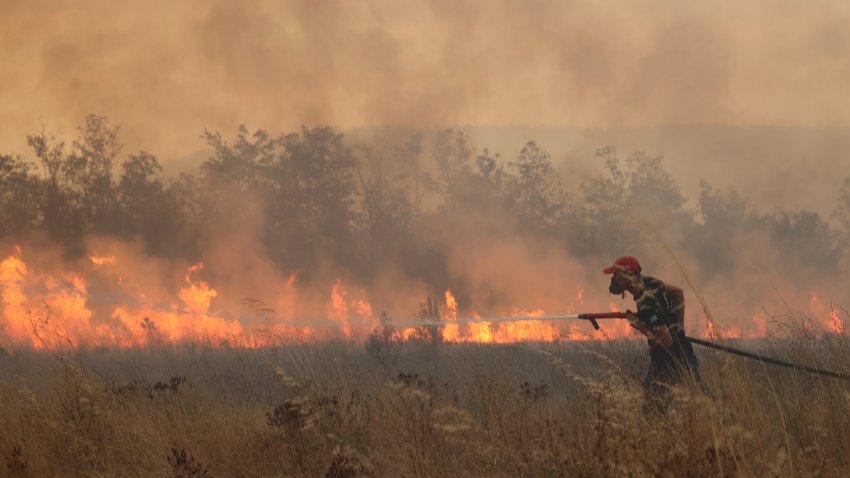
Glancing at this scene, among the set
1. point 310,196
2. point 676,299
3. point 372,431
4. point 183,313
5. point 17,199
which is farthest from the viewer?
point 310,196

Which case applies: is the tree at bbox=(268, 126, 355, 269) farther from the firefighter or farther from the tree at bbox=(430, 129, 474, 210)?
the firefighter

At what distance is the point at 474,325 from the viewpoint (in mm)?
29203

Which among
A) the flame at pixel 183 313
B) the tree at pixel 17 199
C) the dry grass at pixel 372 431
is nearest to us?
the dry grass at pixel 372 431

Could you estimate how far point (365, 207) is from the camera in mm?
48875

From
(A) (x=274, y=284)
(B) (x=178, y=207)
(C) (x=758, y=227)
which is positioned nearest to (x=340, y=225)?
(A) (x=274, y=284)

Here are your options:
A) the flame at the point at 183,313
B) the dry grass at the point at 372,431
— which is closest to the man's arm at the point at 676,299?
the dry grass at the point at 372,431

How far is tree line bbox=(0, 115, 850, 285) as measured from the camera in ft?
133

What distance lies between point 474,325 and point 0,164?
26.2 m

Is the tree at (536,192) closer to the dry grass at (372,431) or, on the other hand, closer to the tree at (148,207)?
the tree at (148,207)

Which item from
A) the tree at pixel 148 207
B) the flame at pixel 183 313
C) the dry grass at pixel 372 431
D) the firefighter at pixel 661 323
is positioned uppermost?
the tree at pixel 148 207

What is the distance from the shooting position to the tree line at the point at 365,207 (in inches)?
1598

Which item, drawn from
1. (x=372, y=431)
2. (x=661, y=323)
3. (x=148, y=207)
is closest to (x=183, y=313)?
(x=148, y=207)

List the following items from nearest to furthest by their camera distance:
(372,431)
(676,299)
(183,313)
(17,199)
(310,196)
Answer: (676,299), (372,431), (183,313), (17,199), (310,196)

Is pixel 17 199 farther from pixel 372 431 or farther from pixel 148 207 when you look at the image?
pixel 372 431
